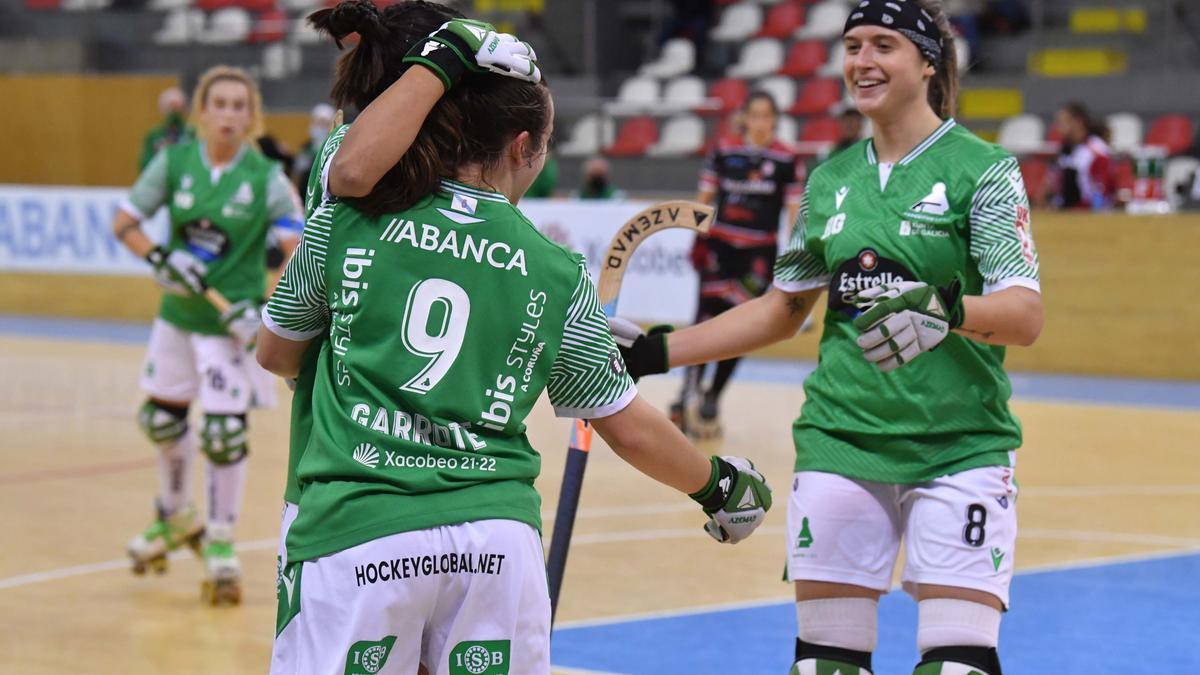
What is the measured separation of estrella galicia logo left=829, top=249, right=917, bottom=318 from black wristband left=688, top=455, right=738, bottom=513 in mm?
869

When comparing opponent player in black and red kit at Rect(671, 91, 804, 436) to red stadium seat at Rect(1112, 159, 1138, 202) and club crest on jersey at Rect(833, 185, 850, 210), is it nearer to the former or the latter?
red stadium seat at Rect(1112, 159, 1138, 202)

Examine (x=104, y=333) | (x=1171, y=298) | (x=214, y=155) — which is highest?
(x=214, y=155)

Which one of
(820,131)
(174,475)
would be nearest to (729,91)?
(820,131)

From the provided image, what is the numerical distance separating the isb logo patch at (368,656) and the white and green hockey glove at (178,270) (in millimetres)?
4256

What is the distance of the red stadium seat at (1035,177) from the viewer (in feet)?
50.0

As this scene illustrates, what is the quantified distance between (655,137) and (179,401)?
38.5 feet

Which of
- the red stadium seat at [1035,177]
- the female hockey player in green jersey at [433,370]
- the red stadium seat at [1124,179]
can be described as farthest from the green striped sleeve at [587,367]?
the red stadium seat at [1035,177]

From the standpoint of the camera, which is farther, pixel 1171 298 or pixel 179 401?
pixel 1171 298

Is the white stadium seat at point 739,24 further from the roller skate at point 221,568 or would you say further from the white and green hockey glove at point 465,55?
the white and green hockey glove at point 465,55

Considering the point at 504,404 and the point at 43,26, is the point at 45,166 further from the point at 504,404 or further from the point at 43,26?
the point at 504,404

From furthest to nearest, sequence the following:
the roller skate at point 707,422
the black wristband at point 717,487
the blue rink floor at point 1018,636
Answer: the roller skate at point 707,422
the blue rink floor at point 1018,636
the black wristband at point 717,487

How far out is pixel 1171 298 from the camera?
1291 cm

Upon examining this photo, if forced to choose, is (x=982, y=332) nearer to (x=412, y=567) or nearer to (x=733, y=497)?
(x=733, y=497)

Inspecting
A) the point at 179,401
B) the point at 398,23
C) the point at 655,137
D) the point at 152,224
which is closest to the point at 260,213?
the point at 179,401
